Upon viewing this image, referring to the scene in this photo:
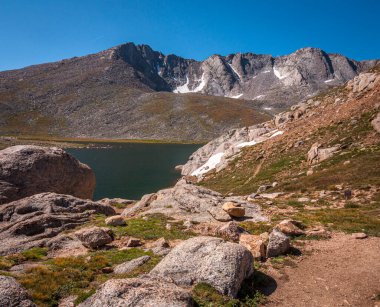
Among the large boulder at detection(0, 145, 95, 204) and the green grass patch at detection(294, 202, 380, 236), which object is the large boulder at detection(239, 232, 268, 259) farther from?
the large boulder at detection(0, 145, 95, 204)

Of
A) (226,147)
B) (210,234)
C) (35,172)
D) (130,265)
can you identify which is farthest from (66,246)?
(226,147)

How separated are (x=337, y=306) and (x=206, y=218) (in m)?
13.9

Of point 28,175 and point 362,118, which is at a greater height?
point 362,118

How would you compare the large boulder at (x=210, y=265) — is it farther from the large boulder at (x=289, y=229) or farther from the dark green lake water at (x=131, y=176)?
the dark green lake water at (x=131, y=176)

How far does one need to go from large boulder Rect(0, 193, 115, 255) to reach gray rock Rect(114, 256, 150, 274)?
27.1 ft

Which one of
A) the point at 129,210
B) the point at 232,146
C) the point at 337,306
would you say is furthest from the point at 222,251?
the point at 232,146

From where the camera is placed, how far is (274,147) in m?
57.4

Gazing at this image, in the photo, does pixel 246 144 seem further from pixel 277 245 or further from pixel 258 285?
pixel 258 285

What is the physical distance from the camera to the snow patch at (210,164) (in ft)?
241

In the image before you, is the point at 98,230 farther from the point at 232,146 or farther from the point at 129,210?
the point at 232,146

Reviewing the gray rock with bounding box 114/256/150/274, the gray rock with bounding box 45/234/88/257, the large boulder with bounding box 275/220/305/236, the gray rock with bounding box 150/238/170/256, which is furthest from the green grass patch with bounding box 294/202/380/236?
the gray rock with bounding box 45/234/88/257

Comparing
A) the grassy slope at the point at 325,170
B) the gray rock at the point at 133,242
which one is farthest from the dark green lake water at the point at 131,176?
the gray rock at the point at 133,242

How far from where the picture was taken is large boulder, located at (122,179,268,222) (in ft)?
85.7

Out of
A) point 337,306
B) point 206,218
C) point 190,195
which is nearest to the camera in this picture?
point 337,306
